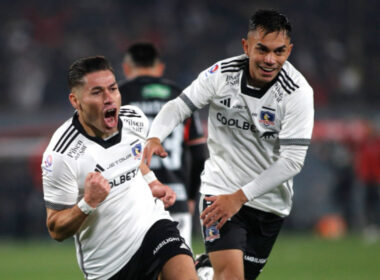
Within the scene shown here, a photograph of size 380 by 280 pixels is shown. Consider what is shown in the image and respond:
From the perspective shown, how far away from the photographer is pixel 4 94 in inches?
596

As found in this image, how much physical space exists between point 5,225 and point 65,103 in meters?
2.50

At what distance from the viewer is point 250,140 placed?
5586mm

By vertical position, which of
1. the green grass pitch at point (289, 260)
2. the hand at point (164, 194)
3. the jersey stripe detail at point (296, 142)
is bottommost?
the green grass pitch at point (289, 260)

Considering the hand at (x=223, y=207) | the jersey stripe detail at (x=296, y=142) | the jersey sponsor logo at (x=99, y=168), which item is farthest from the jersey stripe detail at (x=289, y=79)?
the jersey sponsor logo at (x=99, y=168)

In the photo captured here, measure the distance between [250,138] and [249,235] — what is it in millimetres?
767

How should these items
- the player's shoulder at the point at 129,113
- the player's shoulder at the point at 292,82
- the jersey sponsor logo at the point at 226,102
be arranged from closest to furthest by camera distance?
the player's shoulder at the point at 129,113
the player's shoulder at the point at 292,82
the jersey sponsor logo at the point at 226,102

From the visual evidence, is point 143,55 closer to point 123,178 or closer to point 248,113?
point 248,113

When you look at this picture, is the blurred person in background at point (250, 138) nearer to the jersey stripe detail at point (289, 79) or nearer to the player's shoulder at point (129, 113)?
the jersey stripe detail at point (289, 79)

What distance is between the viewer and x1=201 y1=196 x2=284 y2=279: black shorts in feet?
18.5

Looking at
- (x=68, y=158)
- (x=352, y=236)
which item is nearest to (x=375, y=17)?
(x=352, y=236)

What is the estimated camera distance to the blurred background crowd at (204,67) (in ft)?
46.3

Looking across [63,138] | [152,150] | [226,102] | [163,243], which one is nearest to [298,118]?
[226,102]

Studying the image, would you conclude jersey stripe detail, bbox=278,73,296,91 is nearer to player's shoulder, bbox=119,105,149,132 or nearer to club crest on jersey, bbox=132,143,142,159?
player's shoulder, bbox=119,105,149,132

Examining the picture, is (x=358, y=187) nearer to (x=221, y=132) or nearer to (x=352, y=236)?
(x=352, y=236)
